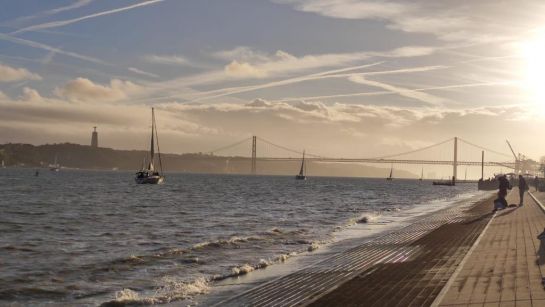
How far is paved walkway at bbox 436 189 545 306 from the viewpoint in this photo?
35.4ft

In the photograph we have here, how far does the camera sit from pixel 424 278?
13891 mm

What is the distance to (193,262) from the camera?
2059 centimetres

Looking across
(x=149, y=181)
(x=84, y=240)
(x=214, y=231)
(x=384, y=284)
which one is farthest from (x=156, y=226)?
(x=149, y=181)

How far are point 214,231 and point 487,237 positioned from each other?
1526 cm

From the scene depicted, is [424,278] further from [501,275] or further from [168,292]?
[168,292]

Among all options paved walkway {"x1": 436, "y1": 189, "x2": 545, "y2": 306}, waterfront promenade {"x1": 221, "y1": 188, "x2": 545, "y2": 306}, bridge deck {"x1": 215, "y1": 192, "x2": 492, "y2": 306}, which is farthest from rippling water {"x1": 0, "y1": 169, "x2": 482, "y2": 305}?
paved walkway {"x1": 436, "y1": 189, "x2": 545, "y2": 306}

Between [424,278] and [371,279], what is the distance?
4.27ft

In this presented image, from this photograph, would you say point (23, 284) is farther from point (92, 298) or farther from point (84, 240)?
point (84, 240)

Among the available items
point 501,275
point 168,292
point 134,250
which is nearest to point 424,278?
point 501,275

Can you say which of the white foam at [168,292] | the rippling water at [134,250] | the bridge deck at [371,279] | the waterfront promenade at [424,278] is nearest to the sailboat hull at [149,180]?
the rippling water at [134,250]

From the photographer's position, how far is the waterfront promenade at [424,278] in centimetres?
1144

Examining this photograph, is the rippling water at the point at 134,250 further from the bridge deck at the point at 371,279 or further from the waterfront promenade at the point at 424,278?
the waterfront promenade at the point at 424,278

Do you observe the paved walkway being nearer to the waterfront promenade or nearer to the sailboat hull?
the waterfront promenade

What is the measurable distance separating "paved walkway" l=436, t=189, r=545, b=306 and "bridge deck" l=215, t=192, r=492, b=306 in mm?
445
